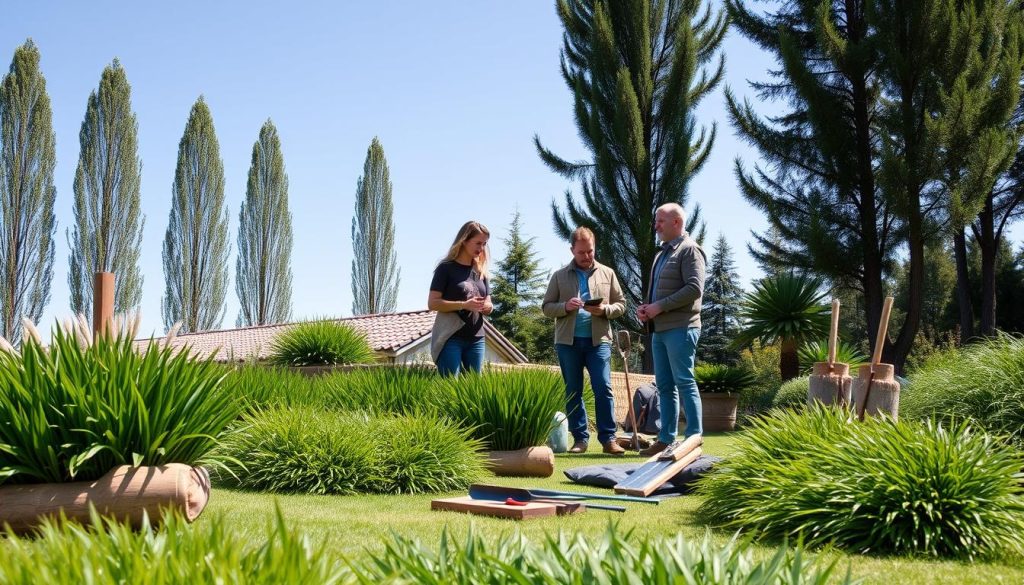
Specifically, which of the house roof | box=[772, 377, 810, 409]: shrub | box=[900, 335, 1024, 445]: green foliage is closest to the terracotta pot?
box=[900, 335, 1024, 445]: green foliage

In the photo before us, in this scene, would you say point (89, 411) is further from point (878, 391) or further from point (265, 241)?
point (265, 241)

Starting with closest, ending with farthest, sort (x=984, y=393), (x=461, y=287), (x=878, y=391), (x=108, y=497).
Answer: (x=108, y=497) → (x=878, y=391) → (x=984, y=393) → (x=461, y=287)

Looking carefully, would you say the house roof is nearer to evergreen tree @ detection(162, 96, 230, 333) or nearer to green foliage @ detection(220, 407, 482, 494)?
evergreen tree @ detection(162, 96, 230, 333)

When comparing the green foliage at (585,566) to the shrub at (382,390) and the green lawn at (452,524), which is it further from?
the shrub at (382,390)

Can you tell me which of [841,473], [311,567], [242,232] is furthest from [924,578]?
[242,232]

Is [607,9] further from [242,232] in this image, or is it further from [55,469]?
[55,469]

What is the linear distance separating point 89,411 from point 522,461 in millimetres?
2981

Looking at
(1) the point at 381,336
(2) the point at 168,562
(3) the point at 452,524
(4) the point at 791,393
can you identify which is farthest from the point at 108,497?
(1) the point at 381,336

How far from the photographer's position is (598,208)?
69.2ft

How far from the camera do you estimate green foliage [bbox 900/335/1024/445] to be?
4641 mm

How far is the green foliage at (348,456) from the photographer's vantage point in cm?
462

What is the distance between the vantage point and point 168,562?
141 cm

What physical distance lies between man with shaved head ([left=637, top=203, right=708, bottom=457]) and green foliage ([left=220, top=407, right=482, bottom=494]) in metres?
1.52

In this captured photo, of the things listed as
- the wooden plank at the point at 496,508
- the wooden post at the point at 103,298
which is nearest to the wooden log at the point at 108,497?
the wooden plank at the point at 496,508
